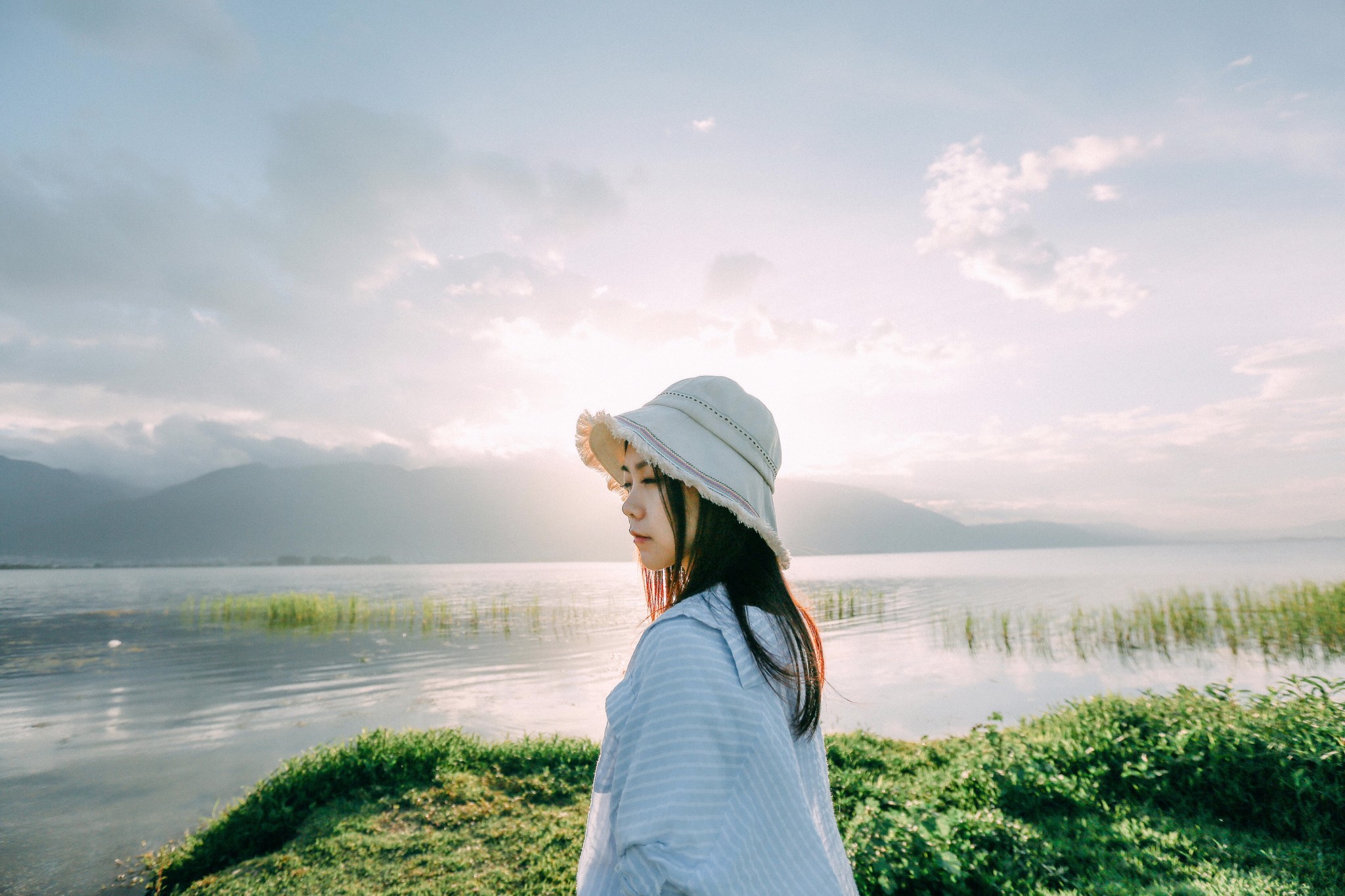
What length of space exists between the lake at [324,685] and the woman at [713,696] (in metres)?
1.33

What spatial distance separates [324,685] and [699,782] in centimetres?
1787

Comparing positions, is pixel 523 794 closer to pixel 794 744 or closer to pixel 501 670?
pixel 794 744

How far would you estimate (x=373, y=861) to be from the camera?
4805mm

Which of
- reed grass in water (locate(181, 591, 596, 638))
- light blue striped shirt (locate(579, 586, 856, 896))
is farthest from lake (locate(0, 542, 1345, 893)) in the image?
light blue striped shirt (locate(579, 586, 856, 896))

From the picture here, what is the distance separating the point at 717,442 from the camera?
1.55 metres

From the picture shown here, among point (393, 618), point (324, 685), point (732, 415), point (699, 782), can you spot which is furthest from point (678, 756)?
point (393, 618)

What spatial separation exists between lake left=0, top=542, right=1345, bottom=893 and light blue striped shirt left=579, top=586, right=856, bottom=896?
151 centimetres

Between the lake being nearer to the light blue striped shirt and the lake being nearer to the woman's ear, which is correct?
the woman's ear

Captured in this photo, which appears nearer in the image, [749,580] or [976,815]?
[749,580]

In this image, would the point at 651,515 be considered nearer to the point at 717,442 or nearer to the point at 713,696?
the point at 717,442

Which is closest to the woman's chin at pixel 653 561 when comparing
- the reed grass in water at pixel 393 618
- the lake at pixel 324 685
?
the lake at pixel 324 685

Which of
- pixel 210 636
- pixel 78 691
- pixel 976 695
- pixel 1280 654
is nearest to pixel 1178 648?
pixel 1280 654

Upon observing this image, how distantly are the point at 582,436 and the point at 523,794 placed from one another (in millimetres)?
5152

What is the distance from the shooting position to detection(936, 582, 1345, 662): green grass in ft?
59.5
